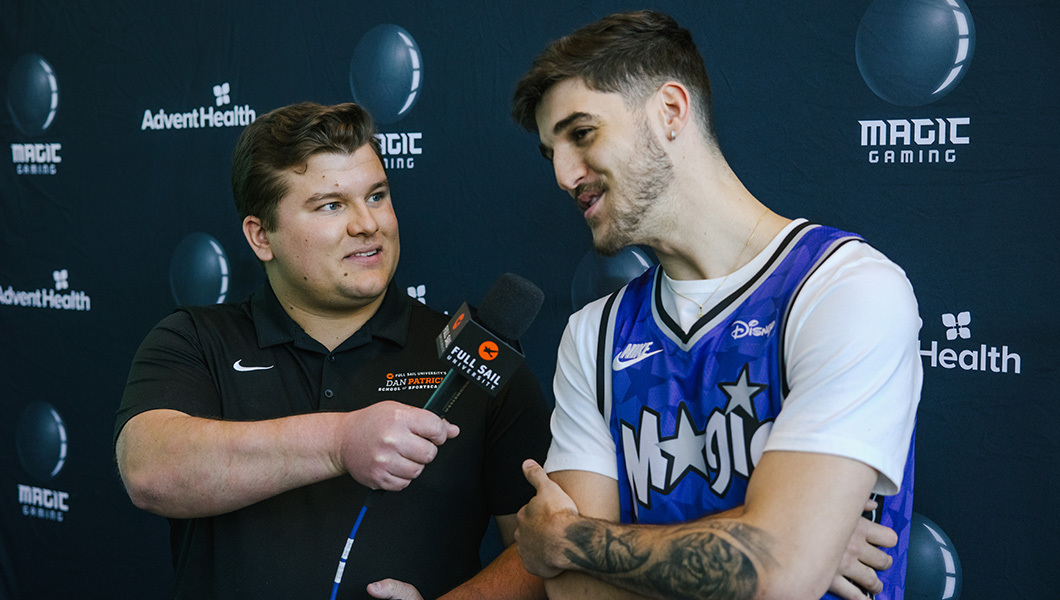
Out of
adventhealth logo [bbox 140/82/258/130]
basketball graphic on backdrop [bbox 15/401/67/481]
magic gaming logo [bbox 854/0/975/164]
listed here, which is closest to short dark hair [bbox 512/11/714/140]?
magic gaming logo [bbox 854/0/975/164]

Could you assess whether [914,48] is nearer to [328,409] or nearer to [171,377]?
[328,409]

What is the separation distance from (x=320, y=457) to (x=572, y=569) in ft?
1.33

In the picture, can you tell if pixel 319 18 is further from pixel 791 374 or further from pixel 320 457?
pixel 791 374

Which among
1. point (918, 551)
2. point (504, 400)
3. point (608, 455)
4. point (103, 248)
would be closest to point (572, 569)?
point (608, 455)

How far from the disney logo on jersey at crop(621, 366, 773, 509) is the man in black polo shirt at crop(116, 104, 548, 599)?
0.36 m

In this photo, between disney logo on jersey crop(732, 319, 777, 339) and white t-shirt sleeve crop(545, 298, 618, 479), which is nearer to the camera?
disney logo on jersey crop(732, 319, 777, 339)

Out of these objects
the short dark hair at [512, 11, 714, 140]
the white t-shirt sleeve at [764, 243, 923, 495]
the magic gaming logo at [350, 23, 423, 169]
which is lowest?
the white t-shirt sleeve at [764, 243, 923, 495]

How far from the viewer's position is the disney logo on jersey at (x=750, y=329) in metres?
1.08

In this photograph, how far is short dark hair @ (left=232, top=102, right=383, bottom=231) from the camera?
1551 mm

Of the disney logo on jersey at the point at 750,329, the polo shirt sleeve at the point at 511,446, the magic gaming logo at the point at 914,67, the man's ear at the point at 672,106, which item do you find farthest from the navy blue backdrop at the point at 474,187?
the disney logo on jersey at the point at 750,329

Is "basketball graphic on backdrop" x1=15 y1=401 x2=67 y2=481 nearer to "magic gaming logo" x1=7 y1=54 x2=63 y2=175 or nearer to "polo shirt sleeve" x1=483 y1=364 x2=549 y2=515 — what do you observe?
"magic gaming logo" x1=7 y1=54 x2=63 y2=175

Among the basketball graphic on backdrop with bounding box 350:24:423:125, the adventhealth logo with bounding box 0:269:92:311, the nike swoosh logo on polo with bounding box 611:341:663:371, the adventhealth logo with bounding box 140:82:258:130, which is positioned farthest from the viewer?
the adventhealth logo with bounding box 0:269:92:311

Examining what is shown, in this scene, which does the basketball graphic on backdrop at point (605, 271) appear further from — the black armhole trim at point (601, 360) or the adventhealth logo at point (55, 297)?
the adventhealth logo at point (55, 297)

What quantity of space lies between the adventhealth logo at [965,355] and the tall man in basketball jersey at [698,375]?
0.39m
